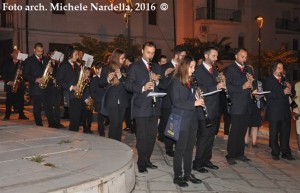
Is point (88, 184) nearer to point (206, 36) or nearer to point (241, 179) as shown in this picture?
point (241, 179)

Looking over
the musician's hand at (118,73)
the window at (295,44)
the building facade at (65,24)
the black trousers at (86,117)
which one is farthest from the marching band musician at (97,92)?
the window at (295,44)

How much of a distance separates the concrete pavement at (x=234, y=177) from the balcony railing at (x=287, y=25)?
3788 cm

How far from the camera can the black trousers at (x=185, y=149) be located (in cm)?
632

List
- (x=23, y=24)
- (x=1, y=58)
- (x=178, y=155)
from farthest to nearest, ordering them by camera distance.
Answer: (x=1, y=58)
(x=23, y=24)
(x=178, y=155)

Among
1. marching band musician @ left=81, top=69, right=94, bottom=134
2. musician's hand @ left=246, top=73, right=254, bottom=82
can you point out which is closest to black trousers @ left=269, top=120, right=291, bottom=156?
musician's hand @ left=246, top=73, right=254, bottom=82

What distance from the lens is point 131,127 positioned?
451 inches

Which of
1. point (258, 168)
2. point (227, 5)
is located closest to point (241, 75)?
point (258, 168)

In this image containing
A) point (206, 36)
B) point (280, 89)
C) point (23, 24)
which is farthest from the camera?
point (206, 36)

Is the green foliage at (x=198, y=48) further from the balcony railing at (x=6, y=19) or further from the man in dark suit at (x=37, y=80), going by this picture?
the man in dark suit at (x=37, y=80)

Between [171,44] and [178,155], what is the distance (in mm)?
27692

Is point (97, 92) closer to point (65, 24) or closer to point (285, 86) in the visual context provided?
point (285, 86)

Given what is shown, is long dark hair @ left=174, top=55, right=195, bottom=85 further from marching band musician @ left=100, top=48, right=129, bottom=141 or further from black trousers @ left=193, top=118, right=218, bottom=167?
marching band musician @ left=100, top=48, right=129, bottom=141

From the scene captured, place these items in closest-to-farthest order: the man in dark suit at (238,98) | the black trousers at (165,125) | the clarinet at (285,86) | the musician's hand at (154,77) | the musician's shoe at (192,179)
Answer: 1. the musician's shoe at (192,179)
2. the musician's hand at (154,77)
3. the man in dark suit at (238,98)
4. the black trousers at (165,125)
5. the clarinet at (285,86)

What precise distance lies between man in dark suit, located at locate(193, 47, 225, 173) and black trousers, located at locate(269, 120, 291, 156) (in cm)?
192
